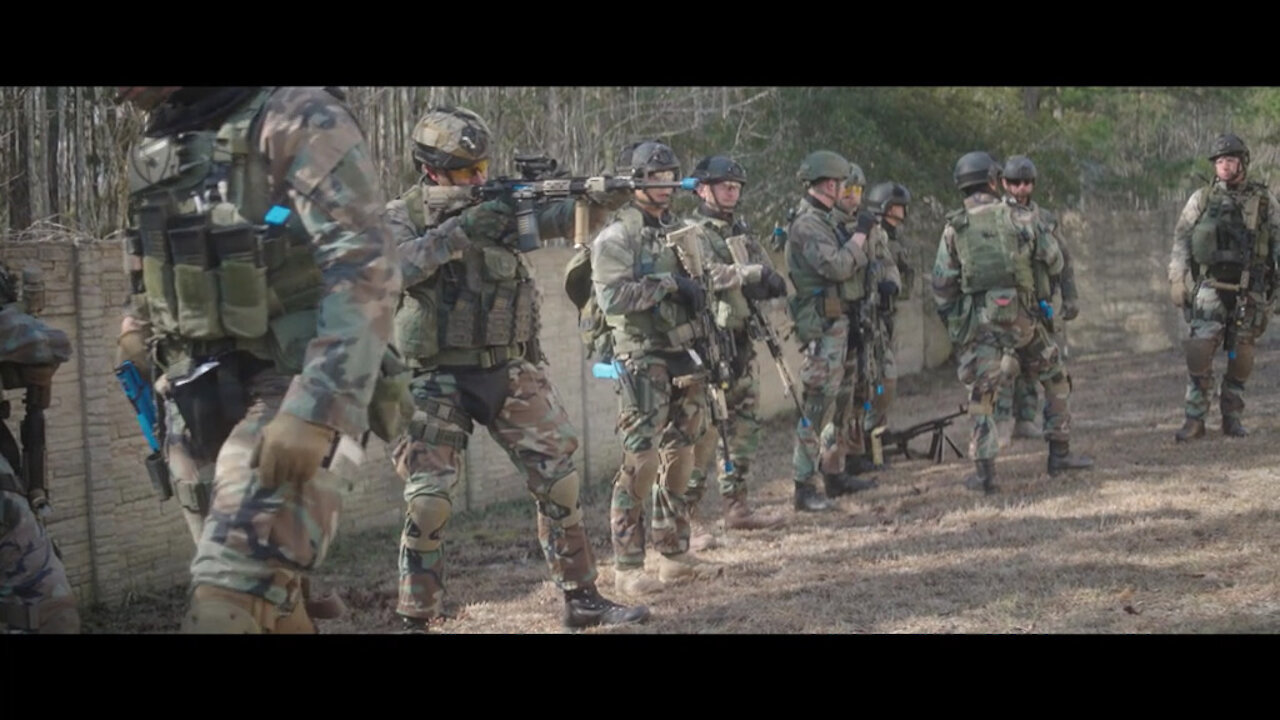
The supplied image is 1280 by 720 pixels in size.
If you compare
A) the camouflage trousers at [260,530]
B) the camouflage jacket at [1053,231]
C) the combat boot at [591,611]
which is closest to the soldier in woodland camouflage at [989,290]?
the camouflage jacket at [1053,231]

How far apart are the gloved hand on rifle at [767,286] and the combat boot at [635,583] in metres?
1.86

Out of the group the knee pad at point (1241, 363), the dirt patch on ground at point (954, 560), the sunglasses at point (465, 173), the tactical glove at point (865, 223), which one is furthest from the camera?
the knee pad at point (1241, 363)

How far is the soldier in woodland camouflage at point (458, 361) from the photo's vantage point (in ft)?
19.7

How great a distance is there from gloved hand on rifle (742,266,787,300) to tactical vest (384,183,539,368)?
2.31 metres

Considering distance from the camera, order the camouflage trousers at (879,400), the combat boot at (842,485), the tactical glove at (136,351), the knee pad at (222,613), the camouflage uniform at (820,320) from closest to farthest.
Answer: the knee pad at (222,613)
the tactical glove at (136,351)
the camouflage uniform at (820,320)
the combat boot at (842,485)
the camouflage trousers at (879,400)

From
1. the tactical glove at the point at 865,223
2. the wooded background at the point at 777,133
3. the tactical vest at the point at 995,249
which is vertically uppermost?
the wooded background at the point at 777,133

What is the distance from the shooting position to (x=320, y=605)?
18.6ft

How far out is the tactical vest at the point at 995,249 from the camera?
9359 mm

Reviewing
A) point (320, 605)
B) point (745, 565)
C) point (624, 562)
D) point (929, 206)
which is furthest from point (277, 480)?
point (929, 206)

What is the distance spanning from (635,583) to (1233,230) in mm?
6024

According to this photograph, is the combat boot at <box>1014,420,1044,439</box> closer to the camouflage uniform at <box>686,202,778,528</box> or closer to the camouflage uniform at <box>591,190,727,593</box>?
the camouflage uniform at <box>686,202,778,528</box>

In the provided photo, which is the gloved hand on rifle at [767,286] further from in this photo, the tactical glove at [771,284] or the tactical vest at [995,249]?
the tactical vest at [995,249]

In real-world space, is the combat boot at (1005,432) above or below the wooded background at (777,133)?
below

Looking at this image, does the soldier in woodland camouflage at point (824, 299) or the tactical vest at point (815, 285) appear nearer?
the soldier in woodland camouflage at point (824, 299)
